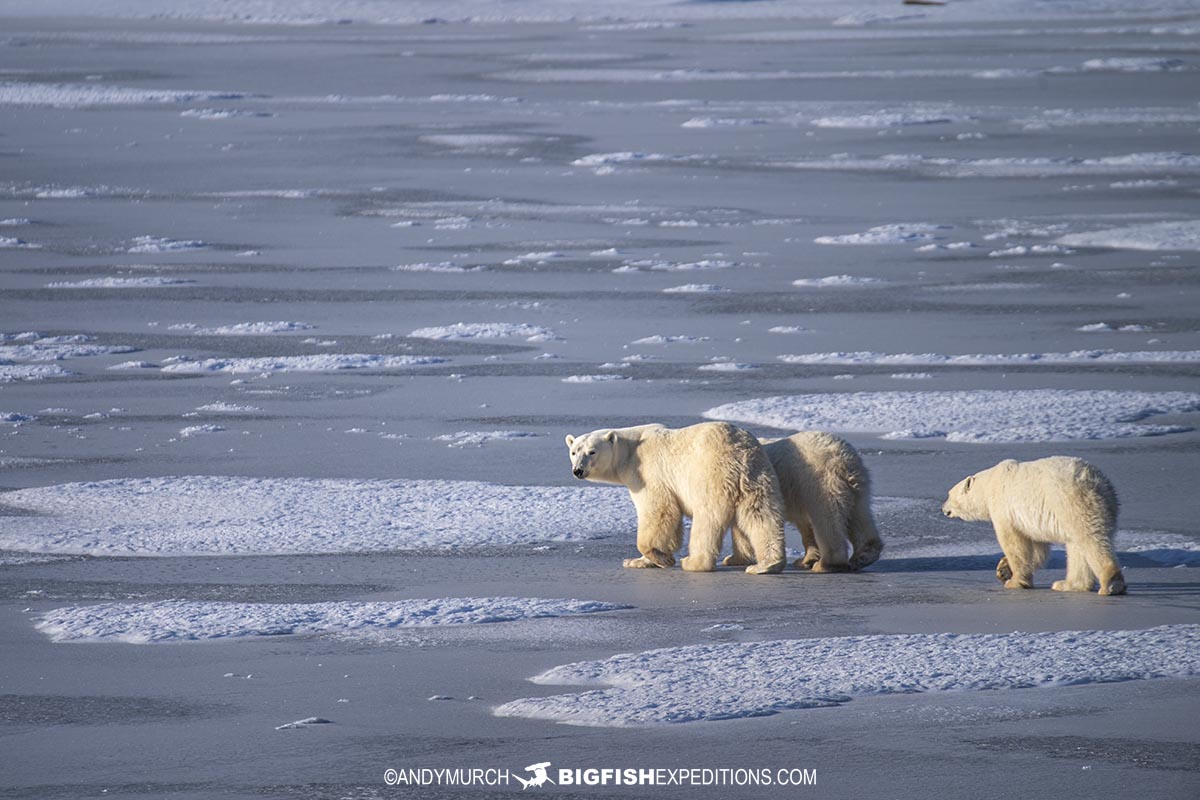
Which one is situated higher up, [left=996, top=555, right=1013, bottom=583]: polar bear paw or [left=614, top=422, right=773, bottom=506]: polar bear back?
[left=614, top=422, right=773, bottom=506]: polar bear back

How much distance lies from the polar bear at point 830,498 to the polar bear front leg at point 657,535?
0.22 m

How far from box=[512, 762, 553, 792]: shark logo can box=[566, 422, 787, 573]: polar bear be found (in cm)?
216

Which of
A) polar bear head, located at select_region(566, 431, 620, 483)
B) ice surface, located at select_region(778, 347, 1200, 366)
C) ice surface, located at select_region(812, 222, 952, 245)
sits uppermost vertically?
ice surface, located at select_region(812, 222, 952, 245)

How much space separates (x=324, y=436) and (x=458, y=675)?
3.80 m

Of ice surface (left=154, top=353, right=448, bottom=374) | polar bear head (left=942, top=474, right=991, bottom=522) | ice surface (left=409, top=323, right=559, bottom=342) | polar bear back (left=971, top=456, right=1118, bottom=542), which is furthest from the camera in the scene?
ice surface (left=409, top=323, right=559, bottom=342)

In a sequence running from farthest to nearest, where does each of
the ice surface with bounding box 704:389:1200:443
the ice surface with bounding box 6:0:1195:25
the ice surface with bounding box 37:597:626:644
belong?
1. the ice surface with bounding box 6:0:1195:25
2. the ice surface with bounding box 704:389:1200:443
3. the ice surface with bounding box 37:597:626:644

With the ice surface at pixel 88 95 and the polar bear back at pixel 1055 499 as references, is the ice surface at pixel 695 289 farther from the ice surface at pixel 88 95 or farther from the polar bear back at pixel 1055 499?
the ice surface at pixel 88 95

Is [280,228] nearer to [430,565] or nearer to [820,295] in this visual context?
[820,295]

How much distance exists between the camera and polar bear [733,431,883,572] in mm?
6402

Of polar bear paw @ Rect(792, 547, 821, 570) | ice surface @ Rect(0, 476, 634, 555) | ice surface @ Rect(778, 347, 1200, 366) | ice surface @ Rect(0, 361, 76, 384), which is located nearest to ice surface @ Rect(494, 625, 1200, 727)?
polar bear paw @ Rect(792, 547, 821, 570)

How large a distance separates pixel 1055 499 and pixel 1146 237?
31.6ft

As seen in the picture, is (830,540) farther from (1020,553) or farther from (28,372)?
(28,372)

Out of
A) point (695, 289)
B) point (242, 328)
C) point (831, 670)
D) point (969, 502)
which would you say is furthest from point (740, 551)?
point (695, 289)

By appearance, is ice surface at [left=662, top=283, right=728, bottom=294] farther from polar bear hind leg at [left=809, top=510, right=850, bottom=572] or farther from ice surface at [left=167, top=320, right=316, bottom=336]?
polar bear hind leg at [left=809, top=510, right=850, bottom=572]
